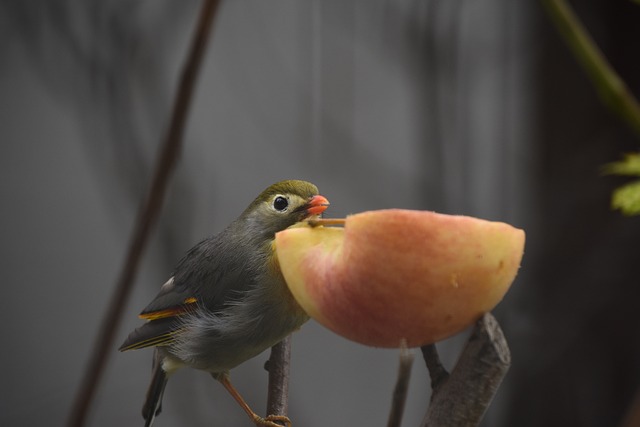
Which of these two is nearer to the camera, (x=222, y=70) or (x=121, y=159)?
(x=121, y=159)

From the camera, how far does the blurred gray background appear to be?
1307mm

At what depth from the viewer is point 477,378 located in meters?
0.37

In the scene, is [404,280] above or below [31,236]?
above

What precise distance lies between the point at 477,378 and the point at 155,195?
0.56 ft

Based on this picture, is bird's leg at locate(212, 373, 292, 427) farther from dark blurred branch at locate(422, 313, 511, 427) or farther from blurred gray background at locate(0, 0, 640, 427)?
blurred gray background at locate(0, 0, 640, 427)

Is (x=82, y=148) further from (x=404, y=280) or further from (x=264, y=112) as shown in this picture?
(x=404, y=280)

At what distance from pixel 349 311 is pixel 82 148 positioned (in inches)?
45.6

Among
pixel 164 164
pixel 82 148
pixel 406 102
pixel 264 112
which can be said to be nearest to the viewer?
pixel 164 164

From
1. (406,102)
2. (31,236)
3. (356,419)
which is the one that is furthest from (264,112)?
(356,419)

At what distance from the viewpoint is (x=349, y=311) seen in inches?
14.0

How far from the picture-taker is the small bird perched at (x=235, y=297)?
0.39 m

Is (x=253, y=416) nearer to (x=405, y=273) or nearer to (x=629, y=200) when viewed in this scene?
(x=405, y=273)

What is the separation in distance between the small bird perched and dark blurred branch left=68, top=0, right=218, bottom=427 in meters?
0.06

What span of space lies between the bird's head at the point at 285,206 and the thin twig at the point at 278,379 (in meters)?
0.09
